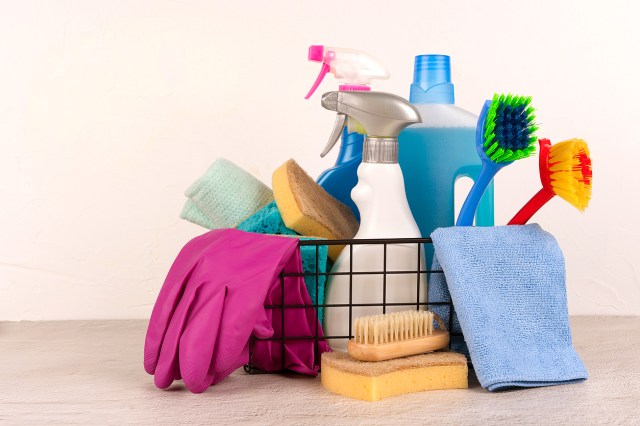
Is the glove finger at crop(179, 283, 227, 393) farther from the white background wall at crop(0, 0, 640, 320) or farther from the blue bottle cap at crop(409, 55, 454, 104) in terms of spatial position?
the white background wall at crop(0, 0, 640, 320)

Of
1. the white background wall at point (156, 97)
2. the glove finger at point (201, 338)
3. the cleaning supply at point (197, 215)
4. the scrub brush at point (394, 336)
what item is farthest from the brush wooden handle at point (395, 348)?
the white background wall at point (156, 97)

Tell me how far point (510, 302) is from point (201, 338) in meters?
0.29

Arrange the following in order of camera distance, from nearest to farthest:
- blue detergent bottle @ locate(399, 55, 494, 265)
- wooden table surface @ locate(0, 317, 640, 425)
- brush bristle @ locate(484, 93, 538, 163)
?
wooden table surface @ locate(0, 317, 640, 425)
brush bristle @ locate(484, 93, 538, 163)
blue detergent bottle @ locate(399, 55, 494, 265)

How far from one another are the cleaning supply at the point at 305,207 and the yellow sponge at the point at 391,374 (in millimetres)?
123

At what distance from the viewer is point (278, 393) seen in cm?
86

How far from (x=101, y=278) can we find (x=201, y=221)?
37 cm

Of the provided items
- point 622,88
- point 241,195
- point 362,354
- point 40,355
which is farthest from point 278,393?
point 622,88

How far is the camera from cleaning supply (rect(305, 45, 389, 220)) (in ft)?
3.28

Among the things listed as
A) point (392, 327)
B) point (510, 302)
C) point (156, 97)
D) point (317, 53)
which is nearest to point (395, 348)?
point (392, 327)

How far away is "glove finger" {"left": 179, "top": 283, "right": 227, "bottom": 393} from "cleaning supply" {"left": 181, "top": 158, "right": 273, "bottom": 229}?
15cm

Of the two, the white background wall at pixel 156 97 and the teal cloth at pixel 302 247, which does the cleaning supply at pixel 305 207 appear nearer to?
the teal cloth at pixel 302 247

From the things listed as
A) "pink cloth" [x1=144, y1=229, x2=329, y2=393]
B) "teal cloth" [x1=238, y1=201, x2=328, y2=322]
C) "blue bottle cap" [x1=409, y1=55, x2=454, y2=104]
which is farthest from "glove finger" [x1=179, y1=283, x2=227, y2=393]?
"blue bottle cap" [x1=409, y1=55, x2=454, y2=104]

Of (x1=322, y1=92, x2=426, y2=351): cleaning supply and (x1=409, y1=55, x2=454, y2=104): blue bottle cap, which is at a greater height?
(x1=409, y1=55, x2=454, y2=104): blue bottle cap

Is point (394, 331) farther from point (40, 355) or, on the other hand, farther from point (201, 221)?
point (40, 355)
